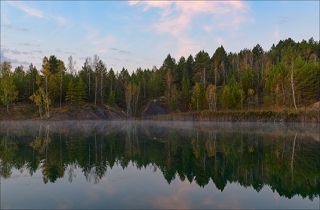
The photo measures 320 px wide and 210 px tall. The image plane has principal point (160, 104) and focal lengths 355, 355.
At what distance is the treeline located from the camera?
353 ft

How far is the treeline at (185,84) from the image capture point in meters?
108

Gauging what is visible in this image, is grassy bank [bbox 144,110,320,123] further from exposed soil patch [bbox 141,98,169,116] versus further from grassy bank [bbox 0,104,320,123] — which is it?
exposed soil patch [bbox 141,98,169,116]

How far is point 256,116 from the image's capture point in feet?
294

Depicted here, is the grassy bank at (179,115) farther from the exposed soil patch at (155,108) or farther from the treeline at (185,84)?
the exposed soil patch at (155,108)

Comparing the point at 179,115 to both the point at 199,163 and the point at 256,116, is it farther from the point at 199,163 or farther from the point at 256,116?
the point at 199,163

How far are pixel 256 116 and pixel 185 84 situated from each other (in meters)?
50.9

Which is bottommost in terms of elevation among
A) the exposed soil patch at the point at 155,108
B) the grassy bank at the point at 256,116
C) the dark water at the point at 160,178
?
the dark water at the point at 160,178

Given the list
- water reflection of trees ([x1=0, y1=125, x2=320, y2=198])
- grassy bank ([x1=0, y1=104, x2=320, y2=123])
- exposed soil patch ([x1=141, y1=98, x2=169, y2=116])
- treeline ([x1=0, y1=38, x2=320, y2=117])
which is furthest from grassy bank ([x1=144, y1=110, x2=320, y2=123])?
water reflection of trees ([x1=0, y1=125, x2=320, y2=198])

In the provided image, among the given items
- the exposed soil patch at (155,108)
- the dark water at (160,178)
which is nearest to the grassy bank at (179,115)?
the exposed soil patch at (155,108)

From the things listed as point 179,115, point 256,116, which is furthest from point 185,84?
point 256,116

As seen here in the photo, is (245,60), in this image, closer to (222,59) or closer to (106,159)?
(222,59)

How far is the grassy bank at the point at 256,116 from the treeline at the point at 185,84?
8338 millimetres

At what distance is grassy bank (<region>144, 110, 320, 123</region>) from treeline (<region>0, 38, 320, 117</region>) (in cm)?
834

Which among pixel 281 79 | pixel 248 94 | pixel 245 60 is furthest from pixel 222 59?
pixel 281 79
